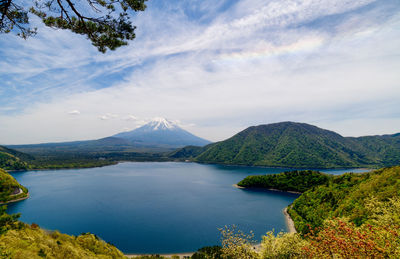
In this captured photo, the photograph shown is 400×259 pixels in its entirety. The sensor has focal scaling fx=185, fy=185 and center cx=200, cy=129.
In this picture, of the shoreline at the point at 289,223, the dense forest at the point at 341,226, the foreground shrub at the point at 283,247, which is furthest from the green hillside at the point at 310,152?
the foreground shrub at the point at 283,247

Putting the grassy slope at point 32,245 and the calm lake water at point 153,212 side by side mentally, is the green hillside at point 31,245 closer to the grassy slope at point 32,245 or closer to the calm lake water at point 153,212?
the grassy slope at point 32,245

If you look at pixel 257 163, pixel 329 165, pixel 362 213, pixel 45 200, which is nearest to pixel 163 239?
pixel 362 213

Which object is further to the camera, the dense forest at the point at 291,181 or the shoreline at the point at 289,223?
the dense forest at the point at 291,181

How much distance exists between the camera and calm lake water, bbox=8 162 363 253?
40.0m

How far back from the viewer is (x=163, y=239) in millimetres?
39188

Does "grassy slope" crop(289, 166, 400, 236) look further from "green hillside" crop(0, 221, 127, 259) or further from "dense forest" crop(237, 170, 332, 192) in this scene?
"green hillside" crop(0, 221, 127, 259)

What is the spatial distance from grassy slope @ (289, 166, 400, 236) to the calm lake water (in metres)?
6.65

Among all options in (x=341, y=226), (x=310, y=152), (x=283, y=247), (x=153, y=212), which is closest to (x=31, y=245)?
(x=341, y=226)

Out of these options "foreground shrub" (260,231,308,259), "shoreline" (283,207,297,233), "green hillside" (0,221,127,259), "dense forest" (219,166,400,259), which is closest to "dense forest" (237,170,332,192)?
"dense forest" (219,166,400,259)

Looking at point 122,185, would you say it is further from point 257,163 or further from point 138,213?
point 257,163

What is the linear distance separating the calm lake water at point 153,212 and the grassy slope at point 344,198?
6646mm

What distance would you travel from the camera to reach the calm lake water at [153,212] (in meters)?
40.0

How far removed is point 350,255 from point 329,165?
167158mm

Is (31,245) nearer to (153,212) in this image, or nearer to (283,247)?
(283,247)
